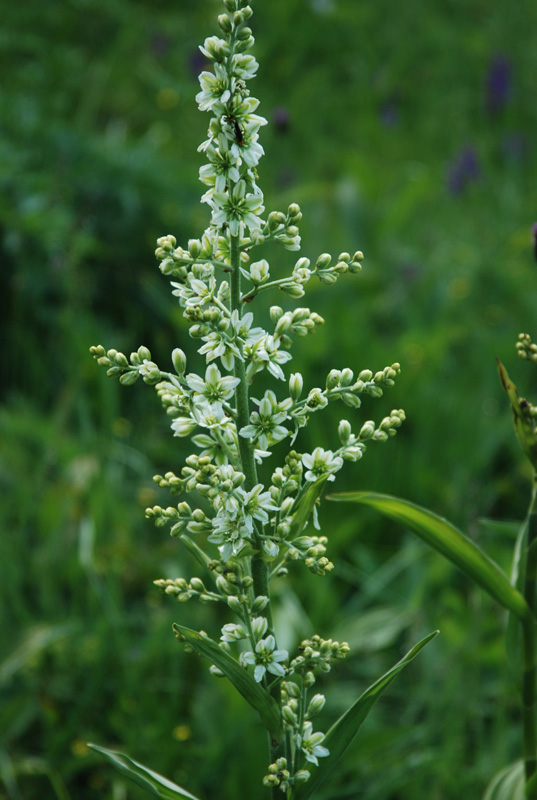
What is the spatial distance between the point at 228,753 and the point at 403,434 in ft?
6.18

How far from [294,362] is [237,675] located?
248cm

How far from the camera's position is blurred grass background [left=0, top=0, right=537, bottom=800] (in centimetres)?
228

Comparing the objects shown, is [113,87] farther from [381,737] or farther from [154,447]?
[381,737]

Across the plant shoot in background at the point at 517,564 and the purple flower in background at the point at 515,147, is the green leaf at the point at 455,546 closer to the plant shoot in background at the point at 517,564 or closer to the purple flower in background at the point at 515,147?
the plant shoot in background at the point at 517,564

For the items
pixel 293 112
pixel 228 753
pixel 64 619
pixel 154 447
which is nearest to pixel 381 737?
pixel 228 753

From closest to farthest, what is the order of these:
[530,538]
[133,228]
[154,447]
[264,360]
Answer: [264,360] < [530,538] < [154,447] < [133,228]

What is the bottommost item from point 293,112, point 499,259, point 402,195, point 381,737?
point 381,737

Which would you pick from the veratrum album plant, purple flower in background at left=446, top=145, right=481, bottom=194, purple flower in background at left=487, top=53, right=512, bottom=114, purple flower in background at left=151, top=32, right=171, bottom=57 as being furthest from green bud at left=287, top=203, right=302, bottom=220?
purple flower in background at left=151, top=32, right=171, bottom=57

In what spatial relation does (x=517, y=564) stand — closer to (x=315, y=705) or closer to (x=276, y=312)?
(x=315, y=705)

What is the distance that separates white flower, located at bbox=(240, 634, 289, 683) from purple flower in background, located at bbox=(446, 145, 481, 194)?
4.97m

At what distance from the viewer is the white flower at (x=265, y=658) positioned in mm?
1131

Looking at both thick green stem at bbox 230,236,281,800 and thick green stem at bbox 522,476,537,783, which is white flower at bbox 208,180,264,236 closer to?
thick green stem at bbox 230,236,281,800

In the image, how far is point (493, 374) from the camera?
3.86 m

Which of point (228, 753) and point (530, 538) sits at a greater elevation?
point (530, 538)
